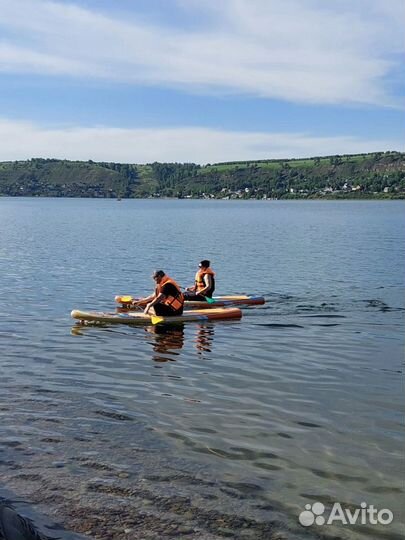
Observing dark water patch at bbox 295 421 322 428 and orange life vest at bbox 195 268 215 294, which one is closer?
dark water patch at bbox 295 421 322 428

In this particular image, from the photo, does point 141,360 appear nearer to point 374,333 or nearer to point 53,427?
point 53,427

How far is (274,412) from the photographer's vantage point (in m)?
11.5

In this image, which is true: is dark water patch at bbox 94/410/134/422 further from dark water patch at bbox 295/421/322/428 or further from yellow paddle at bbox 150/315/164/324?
yellow paddle at bbox 150/315/164/324

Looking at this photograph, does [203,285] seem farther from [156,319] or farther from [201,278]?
[156,319]

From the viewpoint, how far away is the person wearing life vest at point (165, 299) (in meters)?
19.9

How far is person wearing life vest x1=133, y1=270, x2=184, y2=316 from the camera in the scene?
1989 cm

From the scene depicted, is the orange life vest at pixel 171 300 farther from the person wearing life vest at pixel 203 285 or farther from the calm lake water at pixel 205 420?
the person wearing life vest at pixel 203 285

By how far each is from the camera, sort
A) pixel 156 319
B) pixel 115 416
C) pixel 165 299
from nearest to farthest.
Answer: pixel 115 416
pixel 156 319
pixel 165 299

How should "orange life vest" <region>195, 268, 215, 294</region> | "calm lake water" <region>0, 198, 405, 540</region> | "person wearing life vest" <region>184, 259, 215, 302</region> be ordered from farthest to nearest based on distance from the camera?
"orange life vest" <region>195, 268, 215, 294</region> → "person wearing life vest" <region>184, 259, 215, 302</region> → "calm lake water" <region>0, 198, 405, 540</region>

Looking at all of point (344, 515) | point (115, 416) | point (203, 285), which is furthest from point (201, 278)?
point (344, 515)

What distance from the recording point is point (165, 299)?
66.0 feet

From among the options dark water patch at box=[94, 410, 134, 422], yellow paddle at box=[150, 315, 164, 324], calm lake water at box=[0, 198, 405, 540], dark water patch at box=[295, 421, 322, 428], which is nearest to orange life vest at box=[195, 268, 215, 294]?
calm lake water at box=[0, 198, 405, 540]

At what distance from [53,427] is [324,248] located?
4514 centimetres

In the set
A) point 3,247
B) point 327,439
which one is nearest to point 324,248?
point 3,247
